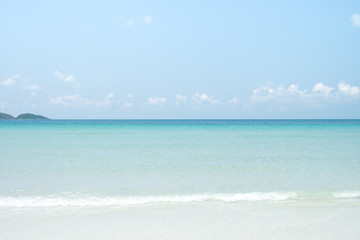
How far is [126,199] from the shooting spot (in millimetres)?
6973

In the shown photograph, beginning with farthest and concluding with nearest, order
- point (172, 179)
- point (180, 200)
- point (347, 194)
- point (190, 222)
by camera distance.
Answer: point (172, 179), point (347, 194), point (180, 200), point (190, 222)

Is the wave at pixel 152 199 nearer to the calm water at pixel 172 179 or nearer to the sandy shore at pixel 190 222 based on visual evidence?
the calm water at pixel 172 179

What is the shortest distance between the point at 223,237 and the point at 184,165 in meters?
6.36

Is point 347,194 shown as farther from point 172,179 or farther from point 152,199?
point 152,199

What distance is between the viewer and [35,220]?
18.6 ft

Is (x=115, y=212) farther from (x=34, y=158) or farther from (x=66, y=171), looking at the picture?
(x=34, y=158)

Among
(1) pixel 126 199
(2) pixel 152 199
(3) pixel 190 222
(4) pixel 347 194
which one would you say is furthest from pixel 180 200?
(4) pixel 347 194

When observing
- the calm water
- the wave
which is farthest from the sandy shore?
the calm water

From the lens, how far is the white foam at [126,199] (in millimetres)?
6677

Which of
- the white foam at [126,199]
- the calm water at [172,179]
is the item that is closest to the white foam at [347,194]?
the calm water at [172,179]

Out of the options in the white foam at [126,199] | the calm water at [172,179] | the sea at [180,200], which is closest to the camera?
the sea at [180,200]

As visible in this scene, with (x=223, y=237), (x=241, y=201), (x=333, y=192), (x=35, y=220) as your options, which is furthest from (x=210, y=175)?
(x=35, y=220)

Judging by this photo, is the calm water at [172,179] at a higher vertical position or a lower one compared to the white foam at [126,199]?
higher

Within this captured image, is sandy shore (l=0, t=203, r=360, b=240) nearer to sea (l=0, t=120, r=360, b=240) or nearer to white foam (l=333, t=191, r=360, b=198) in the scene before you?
sea (l=0, t=120, r=360, b=240)
